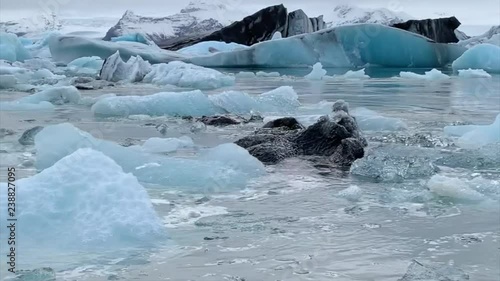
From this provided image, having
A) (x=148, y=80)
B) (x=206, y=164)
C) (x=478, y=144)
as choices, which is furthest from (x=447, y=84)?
(x=206, y=164)

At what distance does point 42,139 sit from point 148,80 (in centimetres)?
1015

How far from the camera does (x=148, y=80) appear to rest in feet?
46.7

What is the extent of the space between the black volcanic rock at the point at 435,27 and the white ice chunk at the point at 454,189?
80.3ft

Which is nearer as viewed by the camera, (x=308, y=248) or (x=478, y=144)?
(x=308, y=248)

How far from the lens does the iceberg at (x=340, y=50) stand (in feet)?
67.5

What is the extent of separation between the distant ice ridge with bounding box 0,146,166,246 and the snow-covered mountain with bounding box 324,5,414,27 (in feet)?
218

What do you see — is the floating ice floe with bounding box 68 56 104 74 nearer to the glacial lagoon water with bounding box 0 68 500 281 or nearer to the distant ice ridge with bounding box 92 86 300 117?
the distant ice ridge with bounding box 92 86 300 117

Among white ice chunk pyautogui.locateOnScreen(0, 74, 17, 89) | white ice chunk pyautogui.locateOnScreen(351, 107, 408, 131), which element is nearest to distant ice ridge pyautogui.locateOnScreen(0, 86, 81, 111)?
white ice chunk pyautogui.locateOnScreen(0, 74, 17, 89)

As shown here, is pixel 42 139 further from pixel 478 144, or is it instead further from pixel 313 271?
pixel 478 144

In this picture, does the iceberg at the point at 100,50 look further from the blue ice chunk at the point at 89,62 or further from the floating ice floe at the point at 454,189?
the floating ice floe at the point at 454,189

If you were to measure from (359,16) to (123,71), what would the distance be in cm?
8064

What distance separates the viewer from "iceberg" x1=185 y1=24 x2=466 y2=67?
20.6 meters

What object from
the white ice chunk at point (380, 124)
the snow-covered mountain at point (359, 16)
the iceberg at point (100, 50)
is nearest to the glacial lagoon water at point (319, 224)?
the white ice chunk at point (380, 124)

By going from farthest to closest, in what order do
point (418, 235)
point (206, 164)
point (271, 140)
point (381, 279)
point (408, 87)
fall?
point (408, 87)
point (271, 140)
point (206, 164)
point (418, 235)
point (381, 279)
